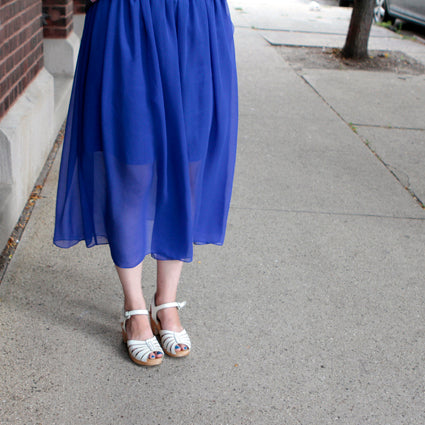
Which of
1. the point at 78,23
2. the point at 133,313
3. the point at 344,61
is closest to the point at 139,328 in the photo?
the point at 133,313

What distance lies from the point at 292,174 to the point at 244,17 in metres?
7.99

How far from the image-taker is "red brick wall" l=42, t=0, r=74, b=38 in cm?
507

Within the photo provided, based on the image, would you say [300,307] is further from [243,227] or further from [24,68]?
[24,68]

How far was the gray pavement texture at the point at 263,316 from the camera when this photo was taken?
217cm

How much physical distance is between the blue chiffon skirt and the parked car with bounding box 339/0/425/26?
375 inches

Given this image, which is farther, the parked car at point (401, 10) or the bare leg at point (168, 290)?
the parked car at point (401, 10)

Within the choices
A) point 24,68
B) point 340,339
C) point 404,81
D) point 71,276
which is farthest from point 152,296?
point 404,81

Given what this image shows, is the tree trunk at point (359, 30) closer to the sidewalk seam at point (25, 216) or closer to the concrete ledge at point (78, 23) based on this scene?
the concrete ledge at point (78, 23)

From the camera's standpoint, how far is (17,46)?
351cm

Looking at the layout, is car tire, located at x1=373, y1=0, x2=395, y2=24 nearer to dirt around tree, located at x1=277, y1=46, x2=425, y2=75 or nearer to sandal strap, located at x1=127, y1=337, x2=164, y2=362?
dirt around tree, located at x1=277, y1=46, x2=425, y2=75

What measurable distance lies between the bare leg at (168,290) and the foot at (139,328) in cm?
9

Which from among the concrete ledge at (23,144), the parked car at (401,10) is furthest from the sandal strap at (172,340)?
the parked car at (401,10)

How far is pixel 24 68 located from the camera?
374cm

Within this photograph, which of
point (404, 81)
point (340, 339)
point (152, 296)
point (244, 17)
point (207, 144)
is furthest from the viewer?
point (244, 17)
